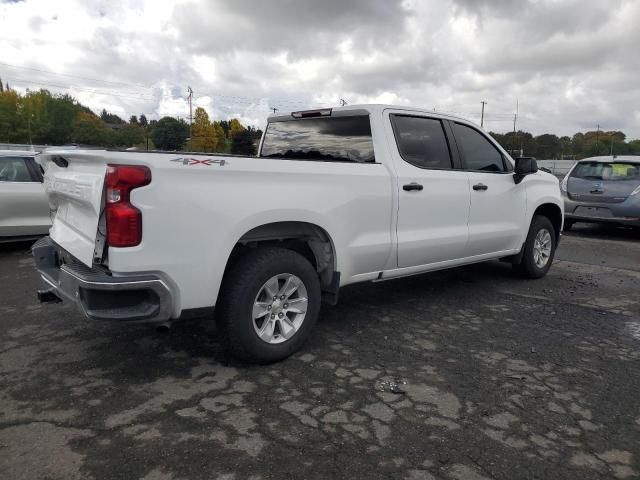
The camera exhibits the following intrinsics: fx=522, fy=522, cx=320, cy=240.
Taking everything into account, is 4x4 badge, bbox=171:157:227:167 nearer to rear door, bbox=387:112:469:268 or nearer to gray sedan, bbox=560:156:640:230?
rear door, bbox=387:112:469:268

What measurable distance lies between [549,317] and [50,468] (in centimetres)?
426

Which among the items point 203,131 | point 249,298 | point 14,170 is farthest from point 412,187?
point 203,131

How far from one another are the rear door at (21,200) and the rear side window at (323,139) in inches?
165

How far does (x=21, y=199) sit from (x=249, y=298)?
18.7 feet

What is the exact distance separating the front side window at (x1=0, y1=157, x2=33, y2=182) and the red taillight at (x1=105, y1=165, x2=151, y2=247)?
18.6 ft

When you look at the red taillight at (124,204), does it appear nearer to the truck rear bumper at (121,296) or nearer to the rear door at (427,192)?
the truck rear bumper at (121,296)

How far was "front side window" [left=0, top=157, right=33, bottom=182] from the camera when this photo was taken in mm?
7571

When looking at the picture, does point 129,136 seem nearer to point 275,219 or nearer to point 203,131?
point 203,131

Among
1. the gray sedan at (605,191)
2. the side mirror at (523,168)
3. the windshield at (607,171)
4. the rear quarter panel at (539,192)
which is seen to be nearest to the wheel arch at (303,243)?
the side mirror at (523,168)

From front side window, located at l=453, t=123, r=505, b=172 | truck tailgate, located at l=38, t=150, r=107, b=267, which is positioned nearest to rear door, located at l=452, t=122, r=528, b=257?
front side window, located at l=453, t=123, r=505, b=172

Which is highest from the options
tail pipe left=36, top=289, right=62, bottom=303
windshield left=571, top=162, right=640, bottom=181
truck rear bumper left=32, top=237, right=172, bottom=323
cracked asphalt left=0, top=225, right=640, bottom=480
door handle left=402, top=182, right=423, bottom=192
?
windshield left=571, top=162, right=640, bottom=181

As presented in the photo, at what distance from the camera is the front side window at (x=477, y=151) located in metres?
5.26

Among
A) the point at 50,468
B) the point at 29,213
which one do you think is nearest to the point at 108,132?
the point at 29,213

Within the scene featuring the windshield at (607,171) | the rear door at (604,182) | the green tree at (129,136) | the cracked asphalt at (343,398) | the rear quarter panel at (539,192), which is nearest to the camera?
the cracked asphalt at (343,398)
